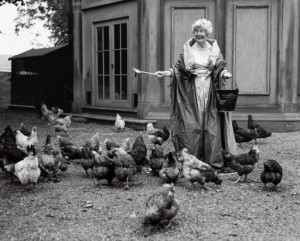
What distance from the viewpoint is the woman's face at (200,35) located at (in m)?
7.77

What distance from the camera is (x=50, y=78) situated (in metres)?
20.3

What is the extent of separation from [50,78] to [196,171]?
48.0 ft

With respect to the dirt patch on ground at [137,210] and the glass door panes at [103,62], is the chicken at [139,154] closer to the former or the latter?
the dirt patch on ground at [137,210]

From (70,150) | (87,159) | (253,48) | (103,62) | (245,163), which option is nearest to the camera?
(245,163)

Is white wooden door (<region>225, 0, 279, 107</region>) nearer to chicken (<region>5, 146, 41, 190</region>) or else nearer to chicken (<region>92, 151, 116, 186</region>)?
chicken (<region>92, 151, 116, 186</region>)

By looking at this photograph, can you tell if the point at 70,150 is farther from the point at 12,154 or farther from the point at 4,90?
the point at 4,90

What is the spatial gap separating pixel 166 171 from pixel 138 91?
289 inches

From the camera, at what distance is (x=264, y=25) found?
43.4ft

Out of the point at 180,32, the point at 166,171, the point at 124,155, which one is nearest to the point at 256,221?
the point at 166,171

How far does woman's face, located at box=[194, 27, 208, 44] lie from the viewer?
7770 millimetres

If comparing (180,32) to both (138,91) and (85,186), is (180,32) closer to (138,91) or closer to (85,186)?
(138,91)

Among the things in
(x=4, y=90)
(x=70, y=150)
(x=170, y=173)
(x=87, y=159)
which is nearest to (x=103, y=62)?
(x=70, y=150)

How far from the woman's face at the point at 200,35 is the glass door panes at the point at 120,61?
692 centimetres

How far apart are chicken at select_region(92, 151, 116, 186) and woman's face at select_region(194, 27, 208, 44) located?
2.43 metres
